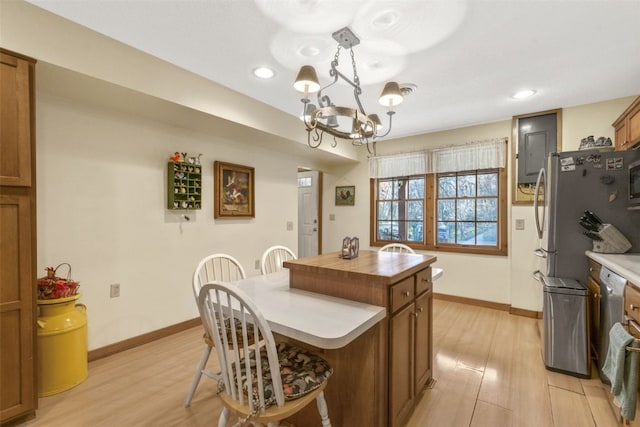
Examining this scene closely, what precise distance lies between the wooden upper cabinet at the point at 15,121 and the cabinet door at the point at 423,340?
242cm

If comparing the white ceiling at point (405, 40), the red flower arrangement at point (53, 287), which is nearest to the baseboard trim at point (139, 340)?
the red flower arrangement at point (53, 287)

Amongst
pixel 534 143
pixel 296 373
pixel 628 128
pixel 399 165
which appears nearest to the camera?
pixel 296 373

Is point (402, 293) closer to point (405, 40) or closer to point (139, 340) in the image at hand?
point (405, 40)

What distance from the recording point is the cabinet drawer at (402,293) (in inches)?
57.1

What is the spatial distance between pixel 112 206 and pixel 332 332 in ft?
7.84

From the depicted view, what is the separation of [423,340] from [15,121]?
2755 mm

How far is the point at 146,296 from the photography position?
2740 mm

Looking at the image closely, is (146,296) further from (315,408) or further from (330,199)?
(330,199)

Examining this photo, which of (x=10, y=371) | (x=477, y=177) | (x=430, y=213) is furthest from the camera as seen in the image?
(x=430, y=213)

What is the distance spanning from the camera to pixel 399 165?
438 centimetres

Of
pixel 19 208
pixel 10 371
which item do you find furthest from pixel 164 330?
pixel 19 208

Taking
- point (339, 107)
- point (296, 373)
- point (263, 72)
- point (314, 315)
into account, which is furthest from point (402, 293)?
point (263, 72)

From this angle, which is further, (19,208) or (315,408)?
(19,208)

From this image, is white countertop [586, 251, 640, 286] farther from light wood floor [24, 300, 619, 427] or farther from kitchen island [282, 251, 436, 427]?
kitchen island [282, 251, 436, 427]
